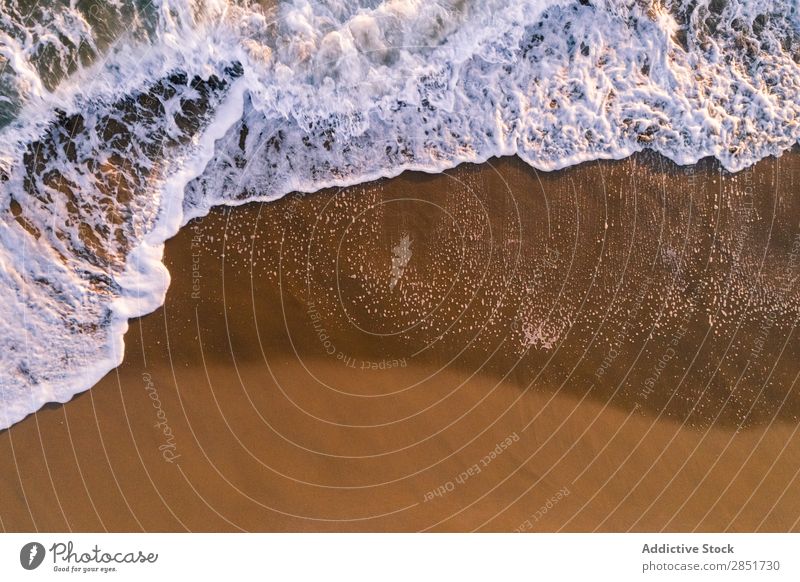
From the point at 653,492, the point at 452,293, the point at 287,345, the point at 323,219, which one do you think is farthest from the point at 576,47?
the point at 653,492

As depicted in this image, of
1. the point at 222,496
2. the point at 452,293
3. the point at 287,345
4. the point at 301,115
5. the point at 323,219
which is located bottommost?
the point at 222,496

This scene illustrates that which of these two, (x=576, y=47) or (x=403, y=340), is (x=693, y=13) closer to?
(x=576, y=47)

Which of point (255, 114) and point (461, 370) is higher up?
point (255, 114)
